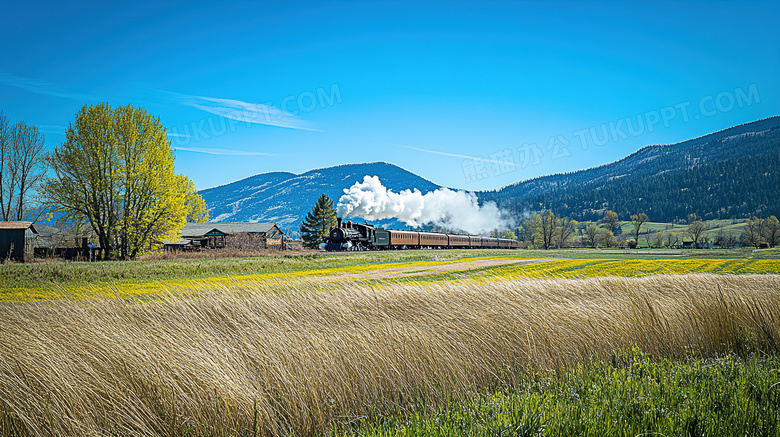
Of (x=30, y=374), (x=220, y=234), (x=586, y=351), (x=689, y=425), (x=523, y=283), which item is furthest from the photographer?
(x=220, y=234)

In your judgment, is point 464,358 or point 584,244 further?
point 584,244

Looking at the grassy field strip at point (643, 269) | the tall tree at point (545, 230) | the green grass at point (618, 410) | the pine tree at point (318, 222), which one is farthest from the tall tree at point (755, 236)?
the green grass at point (618, 410)

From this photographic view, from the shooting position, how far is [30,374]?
4.14 metres

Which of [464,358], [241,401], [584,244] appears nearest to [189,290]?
[241,401]

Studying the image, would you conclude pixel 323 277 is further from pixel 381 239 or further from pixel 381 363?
pixel 381 239

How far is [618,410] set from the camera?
13.5 ft

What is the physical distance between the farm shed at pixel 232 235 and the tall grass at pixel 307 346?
60.0m

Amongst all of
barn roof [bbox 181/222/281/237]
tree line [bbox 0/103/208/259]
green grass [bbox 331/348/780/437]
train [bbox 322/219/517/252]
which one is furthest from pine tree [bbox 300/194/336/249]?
green grass [bbox 331/348/780/437]

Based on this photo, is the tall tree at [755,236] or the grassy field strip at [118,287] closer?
the grassy field strip at [118,287]

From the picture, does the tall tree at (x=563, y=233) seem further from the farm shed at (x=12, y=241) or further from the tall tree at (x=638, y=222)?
the farm shed at (x=12, y=241)

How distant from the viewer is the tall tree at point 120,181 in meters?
27.3

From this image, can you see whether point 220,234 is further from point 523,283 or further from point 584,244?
point 584,244

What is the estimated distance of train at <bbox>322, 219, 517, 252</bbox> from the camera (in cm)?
5369

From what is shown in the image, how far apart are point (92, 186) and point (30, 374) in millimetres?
29022
